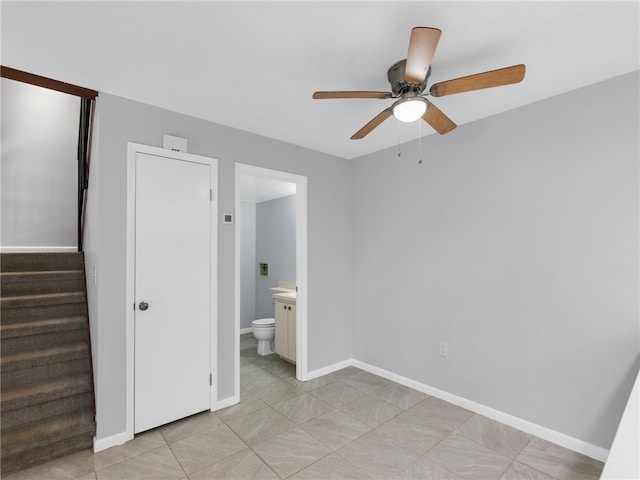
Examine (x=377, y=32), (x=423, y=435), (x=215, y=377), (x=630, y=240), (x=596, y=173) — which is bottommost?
(x=423, y=435)

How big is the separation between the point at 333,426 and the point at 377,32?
2694mm

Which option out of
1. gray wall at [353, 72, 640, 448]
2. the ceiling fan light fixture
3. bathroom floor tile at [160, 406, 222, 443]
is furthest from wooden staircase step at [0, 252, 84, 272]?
the ceiling fan light fixture

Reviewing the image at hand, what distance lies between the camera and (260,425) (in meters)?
2.54

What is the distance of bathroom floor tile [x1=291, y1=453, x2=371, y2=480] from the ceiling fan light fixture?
219 cm

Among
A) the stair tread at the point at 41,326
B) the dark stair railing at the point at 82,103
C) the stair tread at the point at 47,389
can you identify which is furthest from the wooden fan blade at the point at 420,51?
the stair tread at the point at 41,326

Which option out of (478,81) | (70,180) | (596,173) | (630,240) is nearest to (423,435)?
(630,240)

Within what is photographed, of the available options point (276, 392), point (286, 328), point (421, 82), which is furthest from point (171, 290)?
point (421, 82)

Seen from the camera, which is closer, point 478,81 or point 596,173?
point 478,81

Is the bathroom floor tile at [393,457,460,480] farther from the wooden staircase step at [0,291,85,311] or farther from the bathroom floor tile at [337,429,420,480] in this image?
the wooden staircase step at [0,291,85,311]

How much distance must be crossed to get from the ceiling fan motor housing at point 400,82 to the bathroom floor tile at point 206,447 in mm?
2576

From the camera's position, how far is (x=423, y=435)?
2.42 metres

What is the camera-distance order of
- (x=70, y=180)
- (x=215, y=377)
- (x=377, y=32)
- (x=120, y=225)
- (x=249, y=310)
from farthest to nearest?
(x=249, y=310) → (x=70, y=180) → (x=215, y=377) → (x=120, y=225) → (x=377, y=32)

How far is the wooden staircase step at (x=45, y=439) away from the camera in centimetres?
199

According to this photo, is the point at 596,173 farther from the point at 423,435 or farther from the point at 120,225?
the point at 120,225
